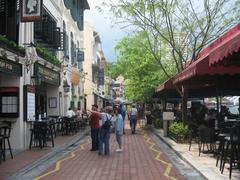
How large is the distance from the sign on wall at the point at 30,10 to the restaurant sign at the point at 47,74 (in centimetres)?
389

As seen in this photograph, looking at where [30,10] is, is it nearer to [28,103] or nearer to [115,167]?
[28,103]

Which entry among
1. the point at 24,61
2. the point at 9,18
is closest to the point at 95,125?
the point at 24,61

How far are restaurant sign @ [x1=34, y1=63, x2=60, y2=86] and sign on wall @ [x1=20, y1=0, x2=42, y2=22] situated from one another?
389 centimetres

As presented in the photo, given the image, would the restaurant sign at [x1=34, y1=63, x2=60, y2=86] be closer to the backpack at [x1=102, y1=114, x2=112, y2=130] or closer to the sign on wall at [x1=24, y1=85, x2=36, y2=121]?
the sign on wall at [x1=24, y1=85, x2=36, y2=121]

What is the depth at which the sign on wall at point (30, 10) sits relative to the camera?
1909 cm

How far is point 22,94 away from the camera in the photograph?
811 inches

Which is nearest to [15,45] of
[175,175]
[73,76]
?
[175,175]

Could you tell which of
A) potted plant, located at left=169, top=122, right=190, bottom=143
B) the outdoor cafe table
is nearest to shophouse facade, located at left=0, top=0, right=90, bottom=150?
the outdoor cafe table

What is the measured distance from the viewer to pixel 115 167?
14.4 m

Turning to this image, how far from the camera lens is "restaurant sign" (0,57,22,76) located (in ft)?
57.8

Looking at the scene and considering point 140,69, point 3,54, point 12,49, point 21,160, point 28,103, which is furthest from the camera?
point 140,69

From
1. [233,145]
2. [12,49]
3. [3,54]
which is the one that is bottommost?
[233,145]

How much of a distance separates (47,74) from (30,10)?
6.84m

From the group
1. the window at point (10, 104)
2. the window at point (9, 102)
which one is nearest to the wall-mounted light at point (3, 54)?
the window at point (9, 102)
